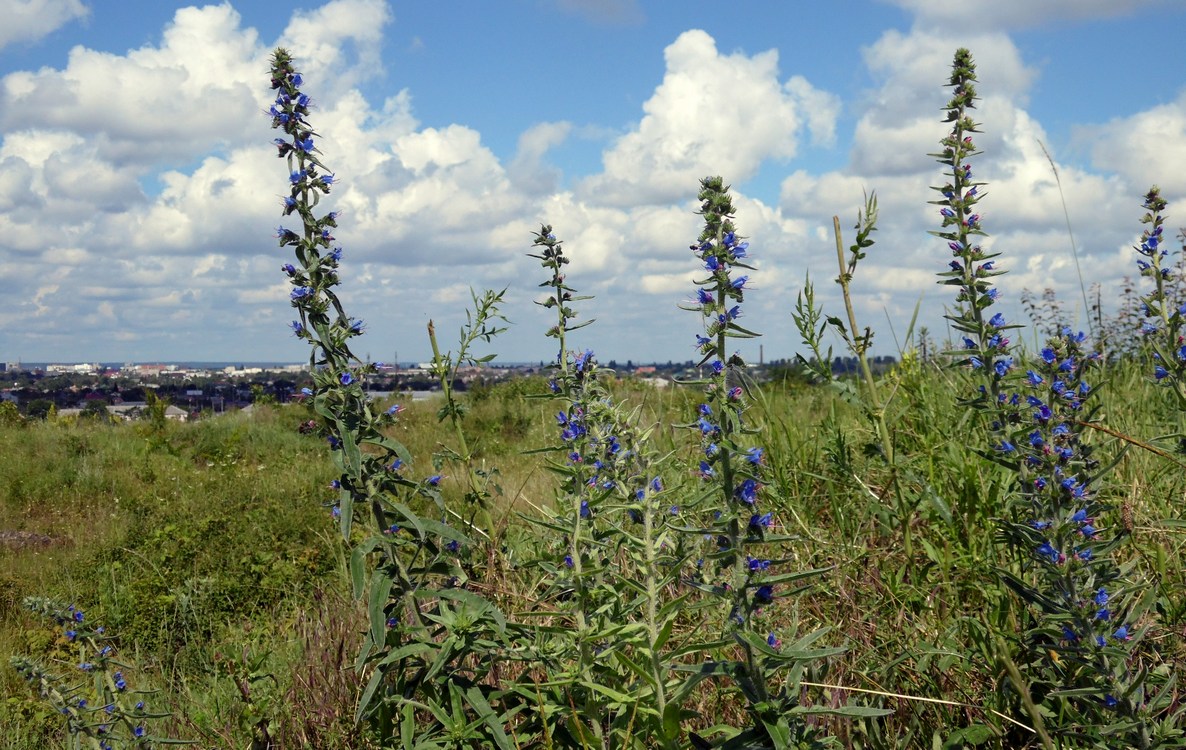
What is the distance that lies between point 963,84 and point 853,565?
6.81 ft

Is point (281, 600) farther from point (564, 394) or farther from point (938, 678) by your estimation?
point (938, 678)

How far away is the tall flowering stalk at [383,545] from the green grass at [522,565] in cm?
57

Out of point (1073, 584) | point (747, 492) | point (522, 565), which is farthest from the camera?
point (522, 565)

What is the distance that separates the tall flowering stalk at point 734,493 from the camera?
2117mm

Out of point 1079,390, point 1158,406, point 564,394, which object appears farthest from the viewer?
point 1158,406

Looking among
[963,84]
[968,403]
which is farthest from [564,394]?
[963,84]

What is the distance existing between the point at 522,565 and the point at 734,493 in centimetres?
84

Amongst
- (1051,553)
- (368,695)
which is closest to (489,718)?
(368,695)

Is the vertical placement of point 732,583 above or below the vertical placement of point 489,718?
above

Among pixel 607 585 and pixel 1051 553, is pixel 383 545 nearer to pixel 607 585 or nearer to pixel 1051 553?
pixel 607 585

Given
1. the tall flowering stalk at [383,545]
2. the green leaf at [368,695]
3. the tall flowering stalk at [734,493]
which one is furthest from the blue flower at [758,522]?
the green leaf at [368,695]

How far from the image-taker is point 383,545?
2.29 meters

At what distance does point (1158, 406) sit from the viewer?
210 inches

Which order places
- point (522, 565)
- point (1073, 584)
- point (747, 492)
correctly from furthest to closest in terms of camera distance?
point (522, 565) < point (1073, 584) < point (747, 492)
